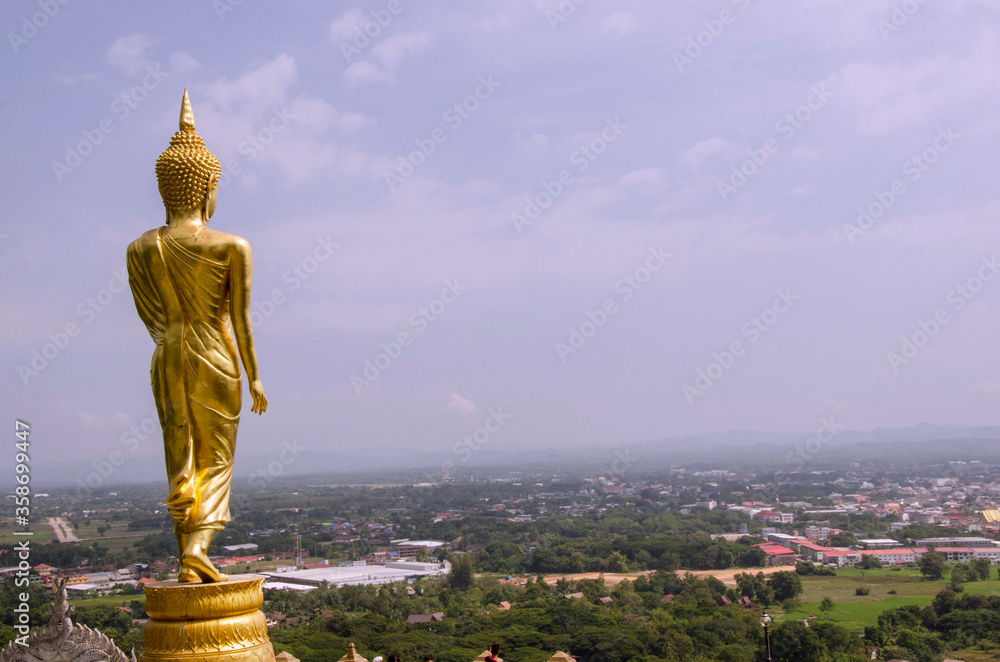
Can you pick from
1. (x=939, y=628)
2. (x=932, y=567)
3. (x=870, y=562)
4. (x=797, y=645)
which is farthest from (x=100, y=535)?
(x=932, y=567)

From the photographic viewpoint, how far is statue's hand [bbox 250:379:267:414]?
561cm

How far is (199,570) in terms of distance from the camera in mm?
5105

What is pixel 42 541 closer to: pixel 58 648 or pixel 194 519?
pixel 58 648

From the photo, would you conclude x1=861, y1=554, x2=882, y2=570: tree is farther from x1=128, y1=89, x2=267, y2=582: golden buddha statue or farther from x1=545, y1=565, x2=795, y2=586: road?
x1=128, y1=89, x2=267, y2=582: golden buddha statue

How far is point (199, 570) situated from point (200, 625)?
1.24 ft

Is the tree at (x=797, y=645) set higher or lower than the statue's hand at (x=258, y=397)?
lower

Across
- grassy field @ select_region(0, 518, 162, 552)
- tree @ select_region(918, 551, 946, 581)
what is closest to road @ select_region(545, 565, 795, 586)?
tree @ select_region(918, 551, 946, 581)

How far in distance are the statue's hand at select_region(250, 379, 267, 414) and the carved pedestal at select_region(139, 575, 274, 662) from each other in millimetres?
1137

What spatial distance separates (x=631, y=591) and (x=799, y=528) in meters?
30.9

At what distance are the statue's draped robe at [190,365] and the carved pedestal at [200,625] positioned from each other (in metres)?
0.53

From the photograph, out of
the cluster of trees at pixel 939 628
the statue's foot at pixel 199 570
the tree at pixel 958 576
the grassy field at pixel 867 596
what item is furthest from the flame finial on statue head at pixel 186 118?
the tree at pixel 958 576

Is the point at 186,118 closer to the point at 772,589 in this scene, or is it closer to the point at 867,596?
the point at 772,589

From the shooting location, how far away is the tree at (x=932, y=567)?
1515 inches

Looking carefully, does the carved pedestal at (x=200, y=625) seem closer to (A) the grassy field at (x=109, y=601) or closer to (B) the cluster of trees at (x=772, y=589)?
(A) the grassy field at (x=109, y=601)
